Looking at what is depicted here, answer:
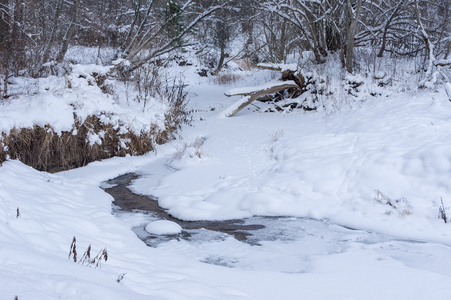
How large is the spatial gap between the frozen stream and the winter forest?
20mm

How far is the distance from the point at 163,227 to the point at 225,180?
5.77 feet

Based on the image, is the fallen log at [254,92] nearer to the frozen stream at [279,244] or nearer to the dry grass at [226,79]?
the frozen stream at [279,244]

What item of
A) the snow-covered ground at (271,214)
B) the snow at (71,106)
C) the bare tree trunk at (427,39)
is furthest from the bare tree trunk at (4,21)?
the bare tree trunk at (427,39)

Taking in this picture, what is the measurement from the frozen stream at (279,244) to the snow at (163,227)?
3.0 inches

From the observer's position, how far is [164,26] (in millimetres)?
10281

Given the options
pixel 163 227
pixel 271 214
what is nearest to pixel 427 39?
pixel 271 214

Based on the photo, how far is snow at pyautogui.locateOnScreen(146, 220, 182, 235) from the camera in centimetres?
377

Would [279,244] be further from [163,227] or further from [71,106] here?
[71,106]

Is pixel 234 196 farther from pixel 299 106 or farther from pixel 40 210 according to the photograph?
pixel 299 106

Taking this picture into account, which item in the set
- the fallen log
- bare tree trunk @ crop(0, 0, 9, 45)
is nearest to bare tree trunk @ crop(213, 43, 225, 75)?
the fallen log

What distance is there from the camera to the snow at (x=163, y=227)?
12.4 ft

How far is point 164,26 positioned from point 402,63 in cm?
663

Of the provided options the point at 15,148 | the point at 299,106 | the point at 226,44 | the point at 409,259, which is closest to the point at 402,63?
the point at 299,106

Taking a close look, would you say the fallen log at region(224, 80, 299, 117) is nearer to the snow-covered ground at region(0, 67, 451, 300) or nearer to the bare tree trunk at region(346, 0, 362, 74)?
the bare tree trunk at region(346, 0, 362, 74)
